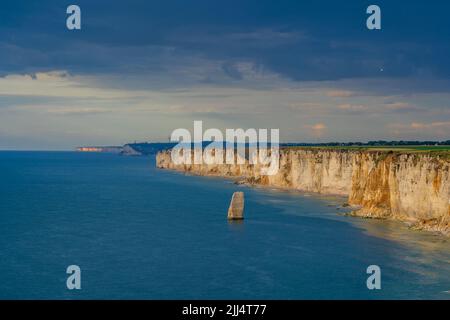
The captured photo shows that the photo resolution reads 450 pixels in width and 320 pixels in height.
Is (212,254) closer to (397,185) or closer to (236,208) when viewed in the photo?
(236,208)

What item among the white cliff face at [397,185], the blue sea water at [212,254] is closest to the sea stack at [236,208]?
the blue sea water at [212,254]

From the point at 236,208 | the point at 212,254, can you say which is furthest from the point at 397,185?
the point at 212,254

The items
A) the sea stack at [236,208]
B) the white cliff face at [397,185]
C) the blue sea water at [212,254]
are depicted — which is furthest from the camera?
the sea stack at [236,208]

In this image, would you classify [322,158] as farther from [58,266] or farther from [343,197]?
[58,266]

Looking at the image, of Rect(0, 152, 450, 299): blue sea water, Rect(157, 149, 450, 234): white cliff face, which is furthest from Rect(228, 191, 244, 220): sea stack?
Rect(157, 149, 450, 234): white cliff face

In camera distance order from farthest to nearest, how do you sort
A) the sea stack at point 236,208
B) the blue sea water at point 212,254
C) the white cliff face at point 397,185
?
the sea stack at point 236,208 → the white cliff face at point 397,185 → the blue sea water at point 212,254

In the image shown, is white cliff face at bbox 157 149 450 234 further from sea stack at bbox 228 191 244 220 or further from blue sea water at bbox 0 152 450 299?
sea stack at bbox 228 191 244 220

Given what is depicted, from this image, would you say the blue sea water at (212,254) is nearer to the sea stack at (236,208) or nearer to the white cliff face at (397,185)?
the sea stack at (236,208)
